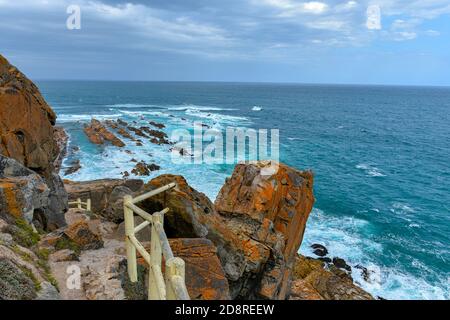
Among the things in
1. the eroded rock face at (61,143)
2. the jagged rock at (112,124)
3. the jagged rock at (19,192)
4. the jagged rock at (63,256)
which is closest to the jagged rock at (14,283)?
the jagged rock at (63,256)

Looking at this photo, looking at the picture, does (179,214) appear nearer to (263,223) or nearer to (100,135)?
(263,223)

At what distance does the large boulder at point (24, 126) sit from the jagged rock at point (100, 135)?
1738 inches

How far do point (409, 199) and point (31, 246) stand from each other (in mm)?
44215

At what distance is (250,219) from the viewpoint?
689 inches

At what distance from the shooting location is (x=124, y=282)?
7320mm

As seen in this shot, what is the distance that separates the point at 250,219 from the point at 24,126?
38.5 ft

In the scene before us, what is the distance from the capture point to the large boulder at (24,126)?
15344mm

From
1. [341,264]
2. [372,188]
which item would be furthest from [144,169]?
[372,188]

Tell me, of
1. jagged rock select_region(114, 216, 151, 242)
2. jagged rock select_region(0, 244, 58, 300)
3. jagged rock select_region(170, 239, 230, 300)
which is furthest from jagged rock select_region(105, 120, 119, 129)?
jagged rock select_region(0, 244, 58, 300)

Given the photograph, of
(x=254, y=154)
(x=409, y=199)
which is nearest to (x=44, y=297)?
(x=409, y=199)

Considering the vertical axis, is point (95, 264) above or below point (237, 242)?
above

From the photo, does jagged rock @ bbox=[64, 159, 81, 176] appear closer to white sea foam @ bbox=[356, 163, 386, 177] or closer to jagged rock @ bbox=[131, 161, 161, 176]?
jagged rock @ bbox=[131, 161, 161, 176]

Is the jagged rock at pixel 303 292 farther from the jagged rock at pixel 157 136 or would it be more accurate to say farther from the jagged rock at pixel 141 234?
the jagged rock at pixel 157 136
